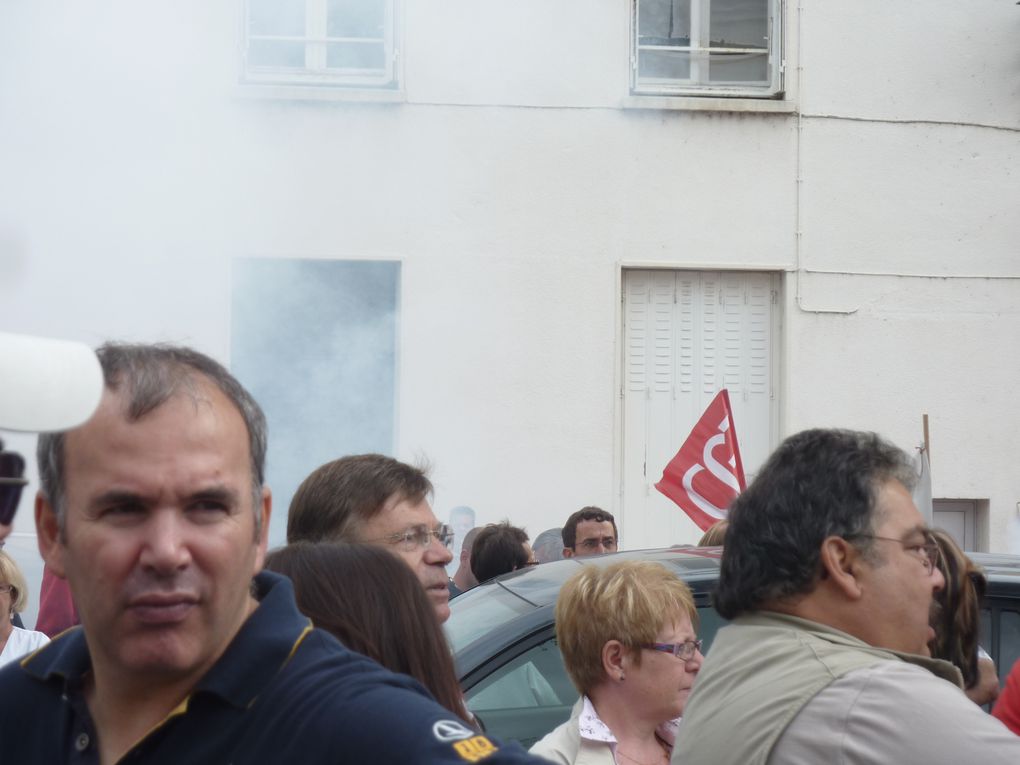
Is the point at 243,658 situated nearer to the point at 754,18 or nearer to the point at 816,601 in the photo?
the point at 816,601

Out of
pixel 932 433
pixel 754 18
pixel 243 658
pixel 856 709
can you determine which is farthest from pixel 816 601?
pixel 754 18

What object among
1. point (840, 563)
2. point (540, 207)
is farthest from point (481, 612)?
point (540, 207)

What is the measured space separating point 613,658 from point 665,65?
24.1ft

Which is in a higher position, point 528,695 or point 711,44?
point 711,44

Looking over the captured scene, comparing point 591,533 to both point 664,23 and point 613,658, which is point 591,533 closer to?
point 613,658

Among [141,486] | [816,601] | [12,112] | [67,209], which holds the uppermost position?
[12,112]

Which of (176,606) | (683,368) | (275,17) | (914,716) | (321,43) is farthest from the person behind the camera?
(683,368)

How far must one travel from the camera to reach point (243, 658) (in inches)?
50.5

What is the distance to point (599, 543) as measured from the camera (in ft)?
19.4

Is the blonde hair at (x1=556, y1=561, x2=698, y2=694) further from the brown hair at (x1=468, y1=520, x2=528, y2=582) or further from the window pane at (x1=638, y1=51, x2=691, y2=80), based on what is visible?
the window pane at (x1=638, y1=51, x2=691, y2=80)

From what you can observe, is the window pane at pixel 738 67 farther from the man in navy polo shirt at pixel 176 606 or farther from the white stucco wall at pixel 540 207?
the man in navy polo shirt at pixel 176 606

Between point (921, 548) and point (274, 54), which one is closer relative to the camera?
point (921, 548)

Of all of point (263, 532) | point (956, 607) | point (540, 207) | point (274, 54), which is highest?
point (274, 54)

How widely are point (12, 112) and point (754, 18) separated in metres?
4.85
